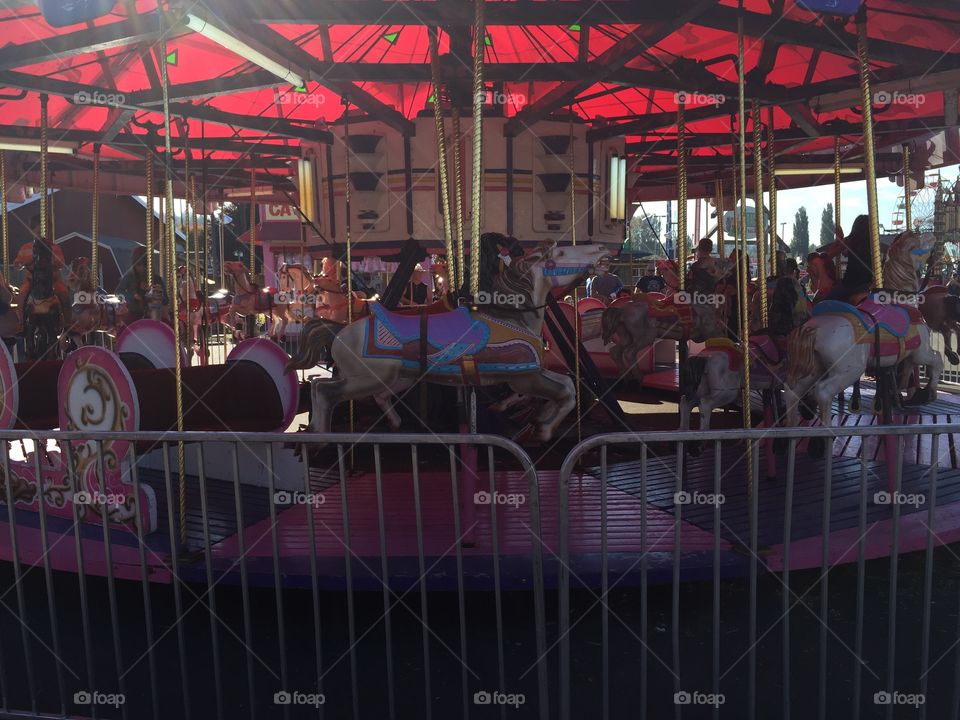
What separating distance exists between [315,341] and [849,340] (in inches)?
144

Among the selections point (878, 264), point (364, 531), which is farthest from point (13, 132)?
point (878, 264)

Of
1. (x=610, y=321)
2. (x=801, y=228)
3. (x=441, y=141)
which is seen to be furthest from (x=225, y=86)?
(x=801, y=228)

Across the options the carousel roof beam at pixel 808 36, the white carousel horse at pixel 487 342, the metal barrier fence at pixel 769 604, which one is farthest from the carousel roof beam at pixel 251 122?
the metal barrier fence at pixel 769 604

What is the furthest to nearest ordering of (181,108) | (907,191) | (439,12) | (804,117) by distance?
(907,191), (804,117), (181,108), (439,12)

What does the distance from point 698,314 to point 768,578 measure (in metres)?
5.03

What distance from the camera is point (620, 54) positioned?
5.34m

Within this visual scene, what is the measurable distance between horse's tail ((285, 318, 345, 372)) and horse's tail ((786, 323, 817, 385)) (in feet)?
10.4

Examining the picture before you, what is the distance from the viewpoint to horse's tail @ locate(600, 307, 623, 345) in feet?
29.6

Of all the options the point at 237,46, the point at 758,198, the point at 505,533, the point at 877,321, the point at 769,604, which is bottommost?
the point at 769,604

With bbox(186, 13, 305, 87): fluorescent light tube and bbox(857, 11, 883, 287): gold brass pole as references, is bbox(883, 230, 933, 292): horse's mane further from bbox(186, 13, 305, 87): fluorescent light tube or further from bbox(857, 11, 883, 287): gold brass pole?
bbox(186, 13, 305, 87): fluorescent light tube

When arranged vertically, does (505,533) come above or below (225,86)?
below

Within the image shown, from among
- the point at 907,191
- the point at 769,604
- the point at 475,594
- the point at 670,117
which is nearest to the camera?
the point at 769,604

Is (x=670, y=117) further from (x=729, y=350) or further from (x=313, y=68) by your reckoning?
(x=313, y=68)

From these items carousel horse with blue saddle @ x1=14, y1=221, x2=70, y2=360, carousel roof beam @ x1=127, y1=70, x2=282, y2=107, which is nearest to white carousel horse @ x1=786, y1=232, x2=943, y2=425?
carousel roof beam @ x1=127, y1=70, x2=282, y2=107
